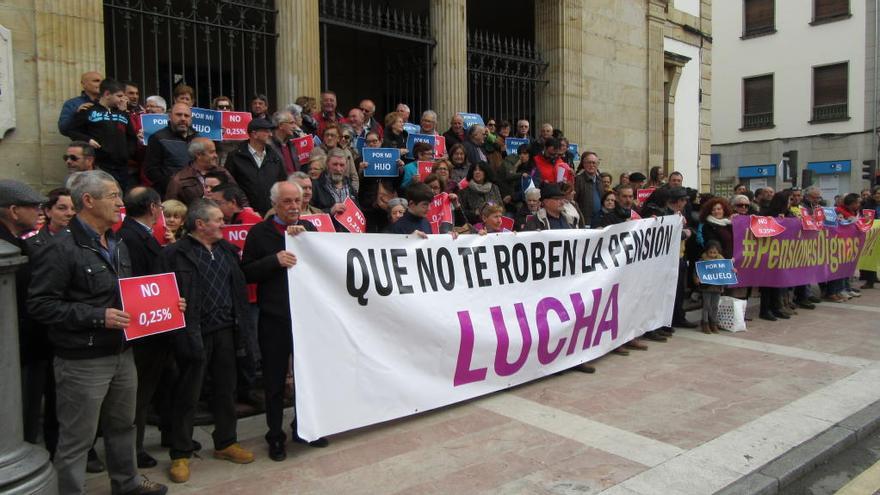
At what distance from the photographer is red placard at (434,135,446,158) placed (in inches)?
330

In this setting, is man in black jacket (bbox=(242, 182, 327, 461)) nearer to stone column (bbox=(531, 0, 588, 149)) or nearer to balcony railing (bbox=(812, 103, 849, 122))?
stone column (bbox=(531, 0, 588, 149))

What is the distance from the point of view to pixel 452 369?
519 cm

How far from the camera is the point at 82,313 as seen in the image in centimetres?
319

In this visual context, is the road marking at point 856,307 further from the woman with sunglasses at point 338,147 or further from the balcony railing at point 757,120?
the balcony railing at point 757,120

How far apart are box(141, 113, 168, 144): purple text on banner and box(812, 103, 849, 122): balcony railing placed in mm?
31043

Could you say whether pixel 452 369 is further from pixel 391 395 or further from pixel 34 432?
pixel 34 432

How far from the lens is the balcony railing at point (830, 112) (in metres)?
29.4

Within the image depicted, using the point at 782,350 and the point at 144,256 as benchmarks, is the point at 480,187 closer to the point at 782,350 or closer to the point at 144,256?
the point at 782,350

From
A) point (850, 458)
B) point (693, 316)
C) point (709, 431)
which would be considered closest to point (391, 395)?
point (709, 431)

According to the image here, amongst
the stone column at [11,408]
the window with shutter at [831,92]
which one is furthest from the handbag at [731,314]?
the window with shutter at [831,92]

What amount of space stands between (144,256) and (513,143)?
6.99 meters

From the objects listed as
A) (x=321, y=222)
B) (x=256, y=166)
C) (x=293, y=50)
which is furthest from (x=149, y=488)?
(x=293, y=50)

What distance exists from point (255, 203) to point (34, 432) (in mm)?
2698

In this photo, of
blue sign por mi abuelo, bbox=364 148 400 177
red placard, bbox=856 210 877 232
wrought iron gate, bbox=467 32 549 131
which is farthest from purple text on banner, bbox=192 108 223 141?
red placard, bbox=856 210 877 232
